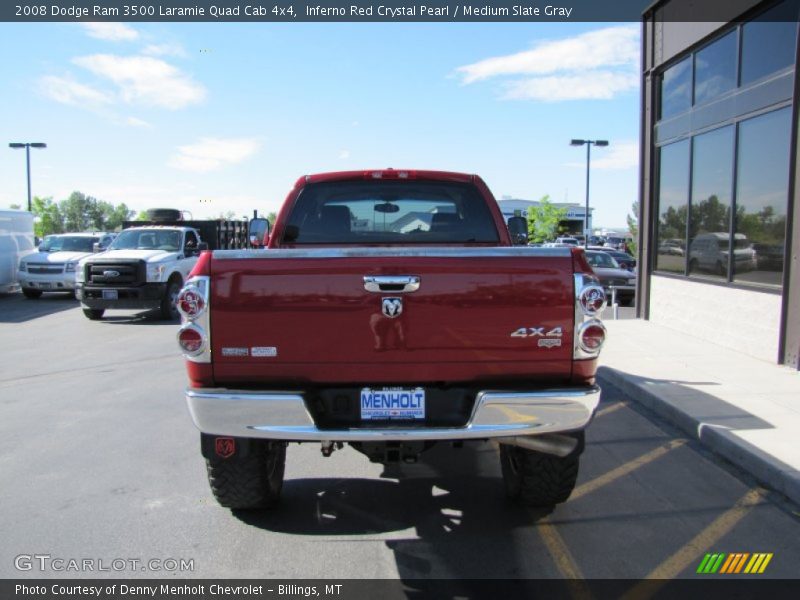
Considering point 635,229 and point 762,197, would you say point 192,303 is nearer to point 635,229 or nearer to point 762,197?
point 762,197

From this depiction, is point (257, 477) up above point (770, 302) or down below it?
below

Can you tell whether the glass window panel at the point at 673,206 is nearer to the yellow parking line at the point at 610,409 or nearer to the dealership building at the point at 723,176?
the dealership building at the point at 723,176

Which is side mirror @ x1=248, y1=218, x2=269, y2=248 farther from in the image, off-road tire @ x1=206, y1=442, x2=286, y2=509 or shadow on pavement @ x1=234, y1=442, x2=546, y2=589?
off-road tire @ x1=206, y1=442, x2=286, y2=509

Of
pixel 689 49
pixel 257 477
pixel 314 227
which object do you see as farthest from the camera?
pixel 689 49

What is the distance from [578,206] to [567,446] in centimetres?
7824

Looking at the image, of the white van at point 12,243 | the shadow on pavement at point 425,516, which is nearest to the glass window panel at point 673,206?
the shadow on pavement at point 425,516

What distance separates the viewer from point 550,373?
344 cm

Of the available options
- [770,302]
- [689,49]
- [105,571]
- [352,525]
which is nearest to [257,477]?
[352,525]

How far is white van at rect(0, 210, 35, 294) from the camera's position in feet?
61.8

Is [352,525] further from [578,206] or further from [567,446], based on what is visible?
[578,206]

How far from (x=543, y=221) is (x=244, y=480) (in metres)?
41.2

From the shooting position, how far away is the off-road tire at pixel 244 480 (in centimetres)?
384

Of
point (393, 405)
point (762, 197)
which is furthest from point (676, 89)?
point (393, 405)

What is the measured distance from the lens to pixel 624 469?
197 inches
